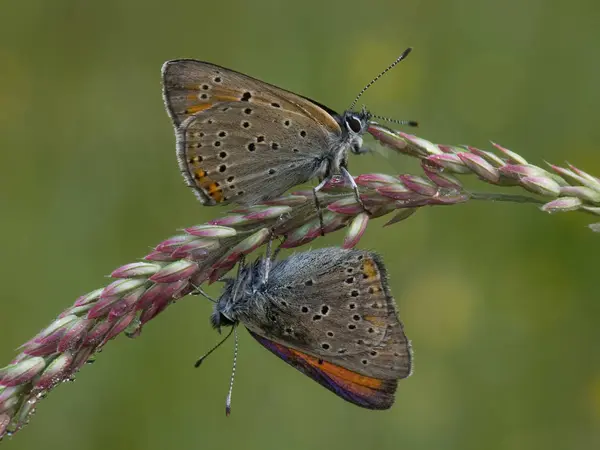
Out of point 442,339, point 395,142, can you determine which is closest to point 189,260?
point 395,142

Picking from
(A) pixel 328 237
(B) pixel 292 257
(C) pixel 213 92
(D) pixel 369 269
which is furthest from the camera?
(A) pixel 328 237

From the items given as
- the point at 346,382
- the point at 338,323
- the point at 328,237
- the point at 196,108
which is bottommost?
the point at 328,237

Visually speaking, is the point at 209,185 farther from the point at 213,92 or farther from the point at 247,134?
the point at 213,92

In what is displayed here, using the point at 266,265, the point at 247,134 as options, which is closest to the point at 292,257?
the point at 266,265

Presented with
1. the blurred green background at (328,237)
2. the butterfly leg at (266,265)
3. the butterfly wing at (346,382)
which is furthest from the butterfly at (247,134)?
the blurred green background at (328,237)

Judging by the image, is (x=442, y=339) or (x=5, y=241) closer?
(x=442, y=339)

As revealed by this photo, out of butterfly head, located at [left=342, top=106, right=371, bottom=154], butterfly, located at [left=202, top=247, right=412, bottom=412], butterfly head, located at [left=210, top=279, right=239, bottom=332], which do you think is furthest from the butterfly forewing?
butterfly head, located at [left=342, top=106, right=371, bottom=154]

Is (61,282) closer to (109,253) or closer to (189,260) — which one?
(109,253)
